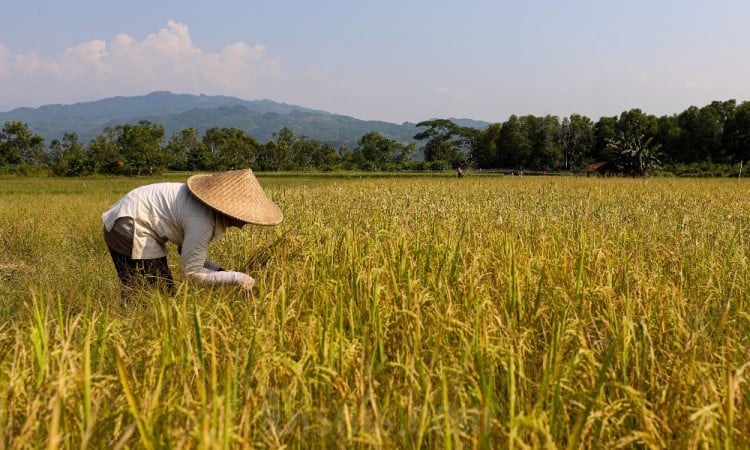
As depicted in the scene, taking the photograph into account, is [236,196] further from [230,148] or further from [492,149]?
[230,148]

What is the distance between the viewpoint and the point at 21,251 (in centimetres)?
695

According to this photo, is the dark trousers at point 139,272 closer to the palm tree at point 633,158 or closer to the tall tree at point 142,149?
the palm tree at point 633,158

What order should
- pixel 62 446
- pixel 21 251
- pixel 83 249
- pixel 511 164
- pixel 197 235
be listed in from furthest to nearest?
1. pixel 511 164
2. pixel 21 251
3. pixel 83 249
4. pixel 197 235
5. pixel 62 446

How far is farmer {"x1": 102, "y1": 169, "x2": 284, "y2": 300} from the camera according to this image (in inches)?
121

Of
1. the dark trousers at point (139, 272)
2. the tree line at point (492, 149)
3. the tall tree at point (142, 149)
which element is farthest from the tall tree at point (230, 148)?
the dark trousers at point (139, 272)

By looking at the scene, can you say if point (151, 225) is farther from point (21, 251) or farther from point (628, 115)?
point (628, 115)

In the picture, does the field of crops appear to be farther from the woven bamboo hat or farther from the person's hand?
the woven bamboo hat

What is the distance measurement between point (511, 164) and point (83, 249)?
202 feet

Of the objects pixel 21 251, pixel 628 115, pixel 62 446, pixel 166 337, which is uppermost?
pixel 628 115

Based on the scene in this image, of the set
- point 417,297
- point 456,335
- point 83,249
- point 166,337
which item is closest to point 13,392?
point 166,337

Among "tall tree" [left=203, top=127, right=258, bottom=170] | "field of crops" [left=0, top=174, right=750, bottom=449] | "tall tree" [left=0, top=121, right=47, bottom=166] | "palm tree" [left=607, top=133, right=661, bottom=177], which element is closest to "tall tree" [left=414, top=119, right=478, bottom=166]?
"tall tree" [left=203, top=127, right=258, bottom=170]

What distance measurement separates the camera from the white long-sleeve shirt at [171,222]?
10.3ft

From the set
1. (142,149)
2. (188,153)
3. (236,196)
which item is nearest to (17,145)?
(142,149)

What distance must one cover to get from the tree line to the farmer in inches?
1458
